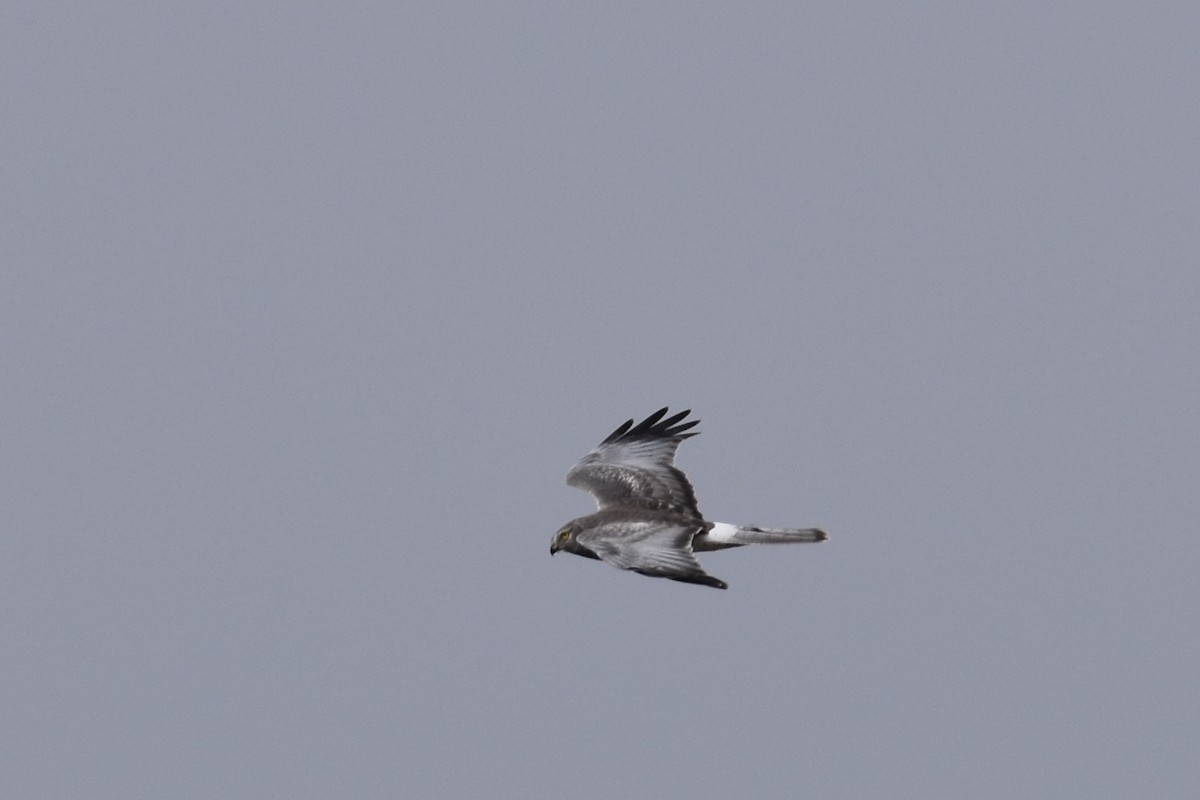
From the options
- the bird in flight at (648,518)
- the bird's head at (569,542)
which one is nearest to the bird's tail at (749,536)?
the bird in flight at (648,518)

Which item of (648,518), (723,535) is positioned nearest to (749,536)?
(723,535)

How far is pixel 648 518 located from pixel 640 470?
2.36 meters

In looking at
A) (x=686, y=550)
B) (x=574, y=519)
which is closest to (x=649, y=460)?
(x=574, y=519)

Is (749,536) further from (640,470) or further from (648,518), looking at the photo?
(640,470)

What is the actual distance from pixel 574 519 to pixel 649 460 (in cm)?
229

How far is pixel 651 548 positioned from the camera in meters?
20.2

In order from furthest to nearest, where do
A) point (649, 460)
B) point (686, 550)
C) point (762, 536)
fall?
1. point (649, 460)
2. point (762, 536)
3. point (686, 550)

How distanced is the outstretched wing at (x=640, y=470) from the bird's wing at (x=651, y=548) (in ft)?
4.58

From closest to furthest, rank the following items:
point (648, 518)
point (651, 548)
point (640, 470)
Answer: point (651, 548) < point (648, 518) < point (640, 470)

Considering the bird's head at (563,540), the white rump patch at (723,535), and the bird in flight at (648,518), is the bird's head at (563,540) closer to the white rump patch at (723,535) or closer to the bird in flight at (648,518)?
the bird in flight at (648,518)

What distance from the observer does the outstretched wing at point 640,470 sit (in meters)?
23.0

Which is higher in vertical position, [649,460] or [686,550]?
[649,460]

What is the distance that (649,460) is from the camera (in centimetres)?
2395

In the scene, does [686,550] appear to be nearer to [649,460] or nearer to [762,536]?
[762,536]
